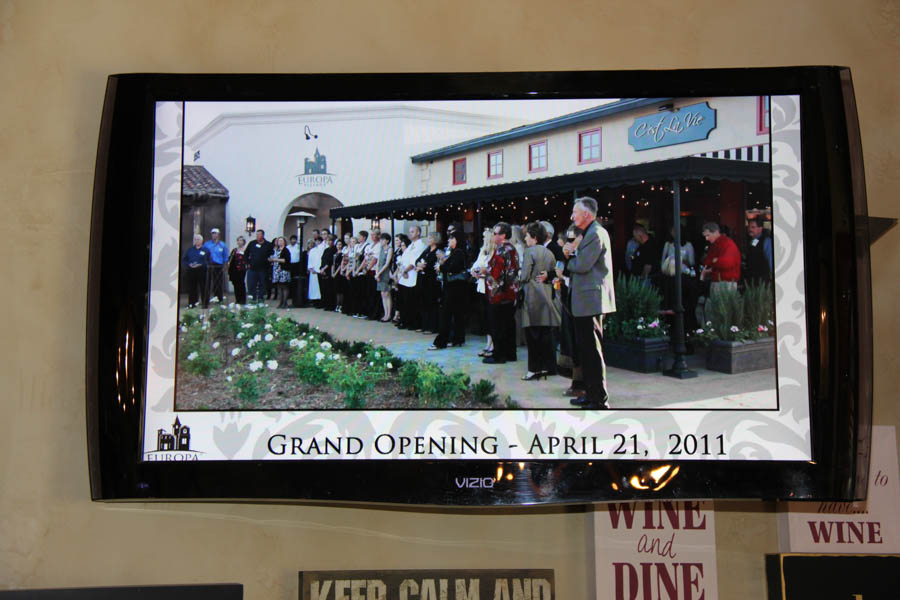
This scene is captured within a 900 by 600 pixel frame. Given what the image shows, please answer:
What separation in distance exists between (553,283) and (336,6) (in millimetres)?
1025

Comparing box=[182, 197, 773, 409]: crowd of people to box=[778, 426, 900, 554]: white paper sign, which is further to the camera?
box=[778, 426, 900, 554]: white paper sign

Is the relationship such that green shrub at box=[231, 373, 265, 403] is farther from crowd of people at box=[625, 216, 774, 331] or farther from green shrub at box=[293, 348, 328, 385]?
crowd of people at box=[625, 216, 774, 331]

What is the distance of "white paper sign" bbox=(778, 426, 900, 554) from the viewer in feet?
5.78

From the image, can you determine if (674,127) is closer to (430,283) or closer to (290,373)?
(430,283)

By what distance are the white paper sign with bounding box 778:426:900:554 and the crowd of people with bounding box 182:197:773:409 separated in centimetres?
64

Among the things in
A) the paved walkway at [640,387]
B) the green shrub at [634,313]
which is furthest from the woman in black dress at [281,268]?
the green shrub at [634,313]

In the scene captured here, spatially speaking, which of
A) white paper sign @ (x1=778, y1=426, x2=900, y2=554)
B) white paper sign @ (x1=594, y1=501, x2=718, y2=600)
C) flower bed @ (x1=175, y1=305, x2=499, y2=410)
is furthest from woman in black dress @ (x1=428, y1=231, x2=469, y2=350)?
white paper sign @ (x1=778, y1=426, x2=900, y2=554)

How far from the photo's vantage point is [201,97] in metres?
1.71

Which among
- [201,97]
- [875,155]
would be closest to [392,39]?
[201,97]

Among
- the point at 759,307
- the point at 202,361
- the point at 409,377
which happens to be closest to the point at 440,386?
the point at 409,377

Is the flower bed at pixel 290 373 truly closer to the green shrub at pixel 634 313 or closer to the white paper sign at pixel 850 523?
the green shrub at pixel 634 313

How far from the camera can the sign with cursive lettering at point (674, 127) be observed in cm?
168

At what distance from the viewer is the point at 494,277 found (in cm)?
170

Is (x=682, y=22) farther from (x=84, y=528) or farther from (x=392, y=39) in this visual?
(x=84, y=528)
